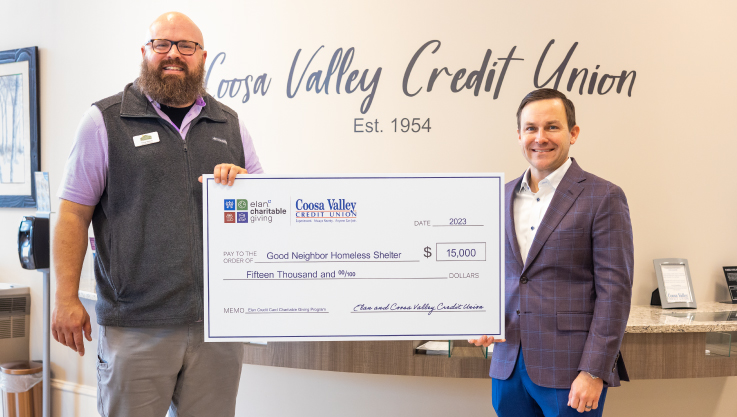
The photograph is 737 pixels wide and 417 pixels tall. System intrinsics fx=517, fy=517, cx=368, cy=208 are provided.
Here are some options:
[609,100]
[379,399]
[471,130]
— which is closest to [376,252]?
[471,130]

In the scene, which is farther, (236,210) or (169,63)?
(169,63)

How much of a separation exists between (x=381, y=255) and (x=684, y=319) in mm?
1776

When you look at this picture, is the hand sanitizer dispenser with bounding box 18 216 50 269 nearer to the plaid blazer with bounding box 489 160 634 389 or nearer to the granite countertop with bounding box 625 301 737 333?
the plaid blazer with bounding box 489 160 634 389

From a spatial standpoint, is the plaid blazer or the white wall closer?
the plaid blazer

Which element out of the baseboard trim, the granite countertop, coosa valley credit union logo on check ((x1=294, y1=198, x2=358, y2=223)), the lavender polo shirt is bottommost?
the baseboard trim

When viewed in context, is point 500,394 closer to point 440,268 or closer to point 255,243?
point 440,268

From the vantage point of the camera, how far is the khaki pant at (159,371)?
175 centimetres

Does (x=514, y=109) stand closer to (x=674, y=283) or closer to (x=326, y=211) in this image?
(x=674, y=283)

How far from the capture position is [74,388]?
3717 millimetres

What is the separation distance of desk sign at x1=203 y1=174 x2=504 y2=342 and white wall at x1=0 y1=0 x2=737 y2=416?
1350 millimetres

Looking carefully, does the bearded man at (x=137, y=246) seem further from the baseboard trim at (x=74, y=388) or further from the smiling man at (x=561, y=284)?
the baseboard trim at (x=74, y=388)

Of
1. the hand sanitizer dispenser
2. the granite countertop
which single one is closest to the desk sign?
the granite countertop

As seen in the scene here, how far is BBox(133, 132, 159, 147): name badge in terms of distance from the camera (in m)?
1.77

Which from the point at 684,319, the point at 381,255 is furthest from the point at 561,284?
the point at 684,319
